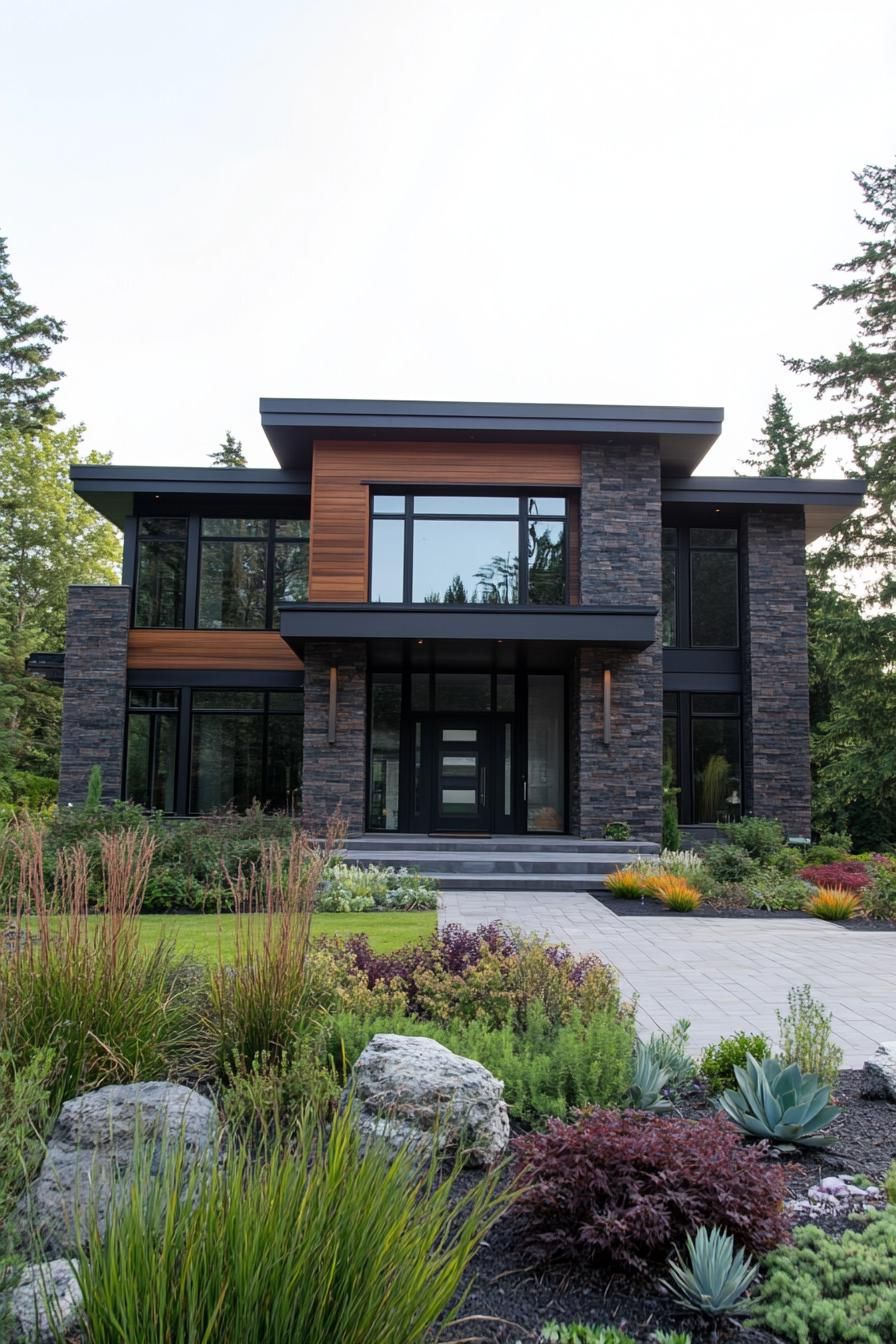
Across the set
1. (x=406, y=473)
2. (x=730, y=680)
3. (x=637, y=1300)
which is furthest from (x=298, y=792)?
(x=637, y=1300)

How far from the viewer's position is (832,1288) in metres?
2.46

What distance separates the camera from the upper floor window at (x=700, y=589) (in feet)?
58.0

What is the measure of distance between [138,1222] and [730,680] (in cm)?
1684

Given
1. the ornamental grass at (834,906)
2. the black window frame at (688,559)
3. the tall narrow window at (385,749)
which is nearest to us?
the ornamental grass at (834,906)

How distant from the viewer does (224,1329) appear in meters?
1.74

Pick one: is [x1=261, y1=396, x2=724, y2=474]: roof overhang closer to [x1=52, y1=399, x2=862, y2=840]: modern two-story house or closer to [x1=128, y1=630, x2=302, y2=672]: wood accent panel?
[x1=52, y1=399, x2=862, y2=840]: modern two-story house

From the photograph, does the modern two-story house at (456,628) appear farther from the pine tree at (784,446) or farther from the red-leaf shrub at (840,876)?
the pine tree at (784,446)

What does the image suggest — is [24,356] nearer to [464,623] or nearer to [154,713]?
[154,713]

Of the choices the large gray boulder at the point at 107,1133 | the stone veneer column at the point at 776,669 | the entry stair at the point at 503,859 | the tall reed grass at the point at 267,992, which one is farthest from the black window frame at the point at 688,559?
the large gray boulder at the point at 107,1133

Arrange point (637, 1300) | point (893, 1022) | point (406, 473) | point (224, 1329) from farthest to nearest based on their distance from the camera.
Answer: point (406, 473), point (893, 1022), point (637, 1300), point (224, 1329)

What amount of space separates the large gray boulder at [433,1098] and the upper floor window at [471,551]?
1282 cm

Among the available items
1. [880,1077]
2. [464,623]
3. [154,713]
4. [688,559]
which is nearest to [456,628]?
[464,623]

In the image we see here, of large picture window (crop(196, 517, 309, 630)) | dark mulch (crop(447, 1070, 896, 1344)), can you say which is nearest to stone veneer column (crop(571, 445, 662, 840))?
large picture window (crop(196, 517, 309, 630))

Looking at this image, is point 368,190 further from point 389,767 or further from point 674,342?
point 389,767
